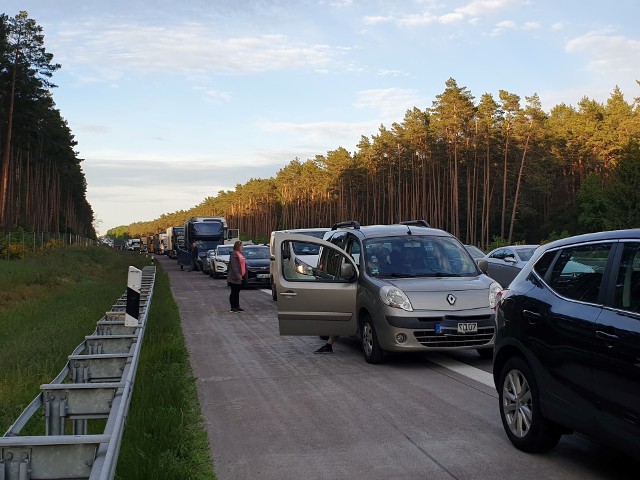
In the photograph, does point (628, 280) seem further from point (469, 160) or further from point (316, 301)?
point (469, 160)

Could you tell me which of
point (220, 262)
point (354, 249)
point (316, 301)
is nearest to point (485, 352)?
point (316, 301)

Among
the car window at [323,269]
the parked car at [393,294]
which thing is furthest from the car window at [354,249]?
the car window at [323,269]

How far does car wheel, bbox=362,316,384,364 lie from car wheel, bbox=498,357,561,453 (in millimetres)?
3692

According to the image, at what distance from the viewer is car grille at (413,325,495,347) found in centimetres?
927

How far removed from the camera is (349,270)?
1023 centimetres

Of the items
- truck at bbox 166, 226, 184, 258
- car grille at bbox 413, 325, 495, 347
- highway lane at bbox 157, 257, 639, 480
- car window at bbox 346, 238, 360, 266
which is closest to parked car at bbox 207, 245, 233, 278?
car window at bbox 346, 238, 360, 266

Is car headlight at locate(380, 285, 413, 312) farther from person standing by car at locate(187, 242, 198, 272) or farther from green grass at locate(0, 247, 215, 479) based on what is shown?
person standing by car at locate(187, 242, 198, 272)

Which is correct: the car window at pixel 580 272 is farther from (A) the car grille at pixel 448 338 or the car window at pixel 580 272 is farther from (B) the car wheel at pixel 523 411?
(A) the car grille at pixel 448 338

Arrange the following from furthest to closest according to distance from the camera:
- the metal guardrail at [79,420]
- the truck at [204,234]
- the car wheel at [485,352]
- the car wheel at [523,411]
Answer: the truck at [204,234] < the car wheel at [485,352] < the car wheel at [523,411] < the metal guardrail at [79,420]

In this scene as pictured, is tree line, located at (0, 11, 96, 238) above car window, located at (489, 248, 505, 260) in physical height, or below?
above

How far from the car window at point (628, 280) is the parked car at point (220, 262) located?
29.2 m

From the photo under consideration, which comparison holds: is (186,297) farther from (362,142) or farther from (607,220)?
(362,142)

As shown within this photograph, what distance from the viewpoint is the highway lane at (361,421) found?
5414 millimetres

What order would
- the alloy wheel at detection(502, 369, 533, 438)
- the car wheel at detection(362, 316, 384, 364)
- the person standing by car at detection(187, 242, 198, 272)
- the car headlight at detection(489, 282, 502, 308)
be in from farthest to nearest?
the person standing by car at detection(187, 242, 198, 272) < the car wheel at detection(362, 316, 384, 364) < the car headlight at detection(489, 282, 502, 308) < the alloy wheel at detection(502, 369, 533, 438)
